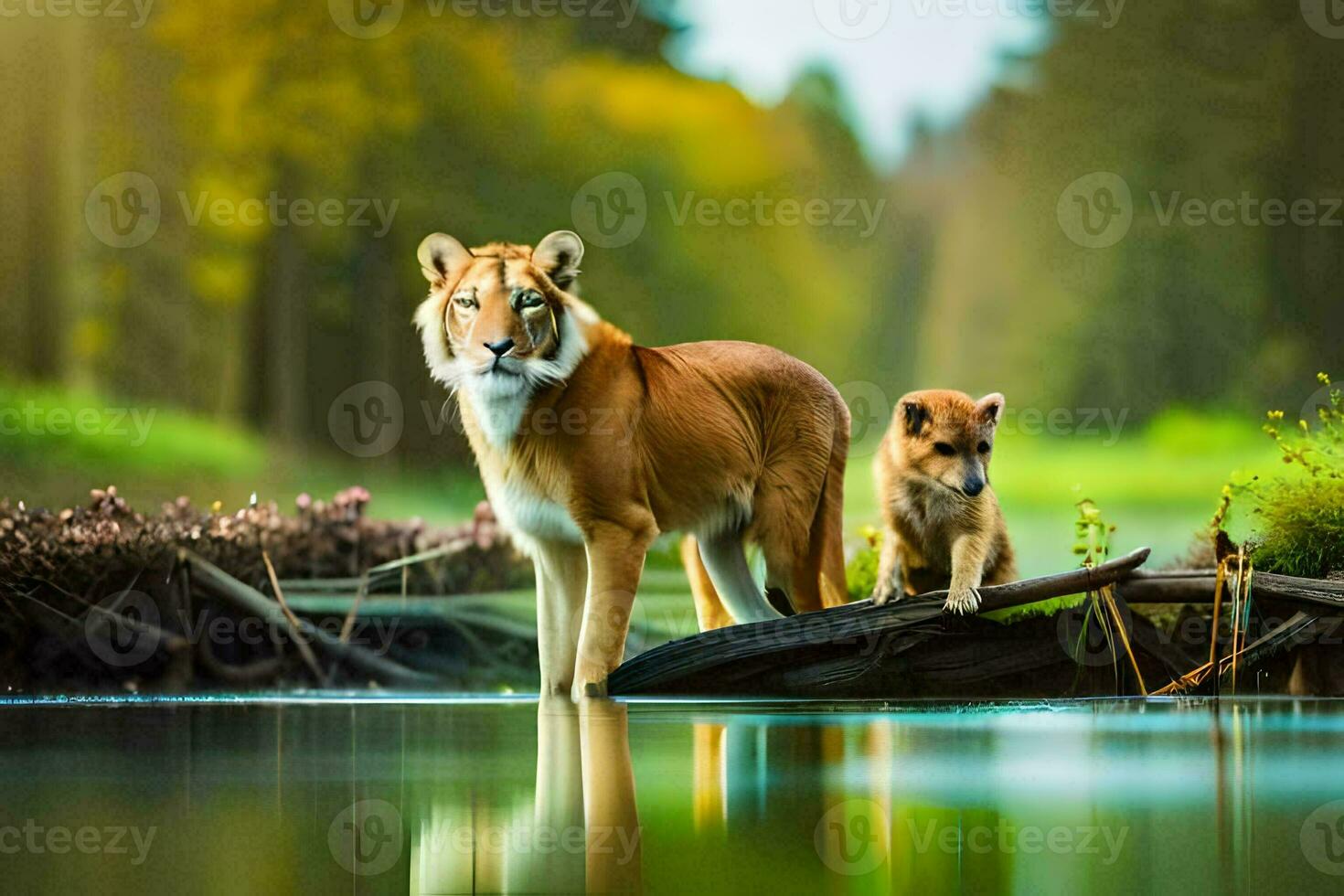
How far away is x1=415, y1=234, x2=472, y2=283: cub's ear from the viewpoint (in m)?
4.07

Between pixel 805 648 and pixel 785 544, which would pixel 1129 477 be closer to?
pixel 785 544

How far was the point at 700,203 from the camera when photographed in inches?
211

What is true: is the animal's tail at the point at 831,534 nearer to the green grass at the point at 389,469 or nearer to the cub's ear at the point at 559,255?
the green grass at the point at 389,469

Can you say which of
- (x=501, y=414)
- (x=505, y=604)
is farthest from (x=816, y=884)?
(x=505, y=604)

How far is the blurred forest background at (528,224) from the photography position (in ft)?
17.5

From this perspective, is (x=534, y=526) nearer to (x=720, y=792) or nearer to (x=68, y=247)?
(x=720, y=792)

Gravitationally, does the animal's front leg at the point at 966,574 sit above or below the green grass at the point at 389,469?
below

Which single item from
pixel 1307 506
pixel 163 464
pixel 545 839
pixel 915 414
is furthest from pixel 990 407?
pixel 163 464

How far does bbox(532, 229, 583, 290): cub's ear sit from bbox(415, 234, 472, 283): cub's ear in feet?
0.71

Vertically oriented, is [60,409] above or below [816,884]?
above

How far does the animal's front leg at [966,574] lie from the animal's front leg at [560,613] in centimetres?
111

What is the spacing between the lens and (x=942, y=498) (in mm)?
4070

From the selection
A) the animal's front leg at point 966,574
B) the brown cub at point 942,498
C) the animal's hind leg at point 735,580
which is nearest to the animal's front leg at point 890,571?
the brown cub at point 942,498

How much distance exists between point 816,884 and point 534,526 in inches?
107
